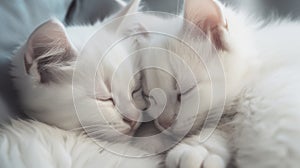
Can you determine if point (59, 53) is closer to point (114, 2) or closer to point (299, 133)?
point (114, 2)

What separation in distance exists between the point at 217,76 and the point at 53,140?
334 mm

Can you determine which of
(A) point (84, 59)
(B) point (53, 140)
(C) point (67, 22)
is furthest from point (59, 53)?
(C) point (67, 22)

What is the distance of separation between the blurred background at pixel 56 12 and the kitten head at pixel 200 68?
211 millimetres

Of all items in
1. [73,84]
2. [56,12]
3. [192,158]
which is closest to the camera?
[192,158]

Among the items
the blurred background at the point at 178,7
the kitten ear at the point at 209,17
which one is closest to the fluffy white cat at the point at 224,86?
the kitten ear at the point at 209,17

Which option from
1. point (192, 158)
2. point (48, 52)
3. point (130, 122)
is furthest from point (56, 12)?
point (192, 158)

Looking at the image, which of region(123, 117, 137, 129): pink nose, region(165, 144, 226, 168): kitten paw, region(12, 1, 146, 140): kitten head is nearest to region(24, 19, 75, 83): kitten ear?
region(12, 1, 146, 140): kitten head

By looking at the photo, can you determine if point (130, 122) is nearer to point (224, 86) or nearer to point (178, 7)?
point (224, 86)

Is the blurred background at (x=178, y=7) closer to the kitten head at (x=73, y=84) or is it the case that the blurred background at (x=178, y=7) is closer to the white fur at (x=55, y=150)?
the kitten head at (x=73, y=84)

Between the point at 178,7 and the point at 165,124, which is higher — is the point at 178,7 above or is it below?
above

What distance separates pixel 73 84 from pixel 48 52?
77 millimetres

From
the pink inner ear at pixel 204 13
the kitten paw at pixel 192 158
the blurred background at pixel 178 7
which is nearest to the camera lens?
the kitten paw at pixel 192 158

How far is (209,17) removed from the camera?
88 centimetres

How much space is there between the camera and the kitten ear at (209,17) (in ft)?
2.83
